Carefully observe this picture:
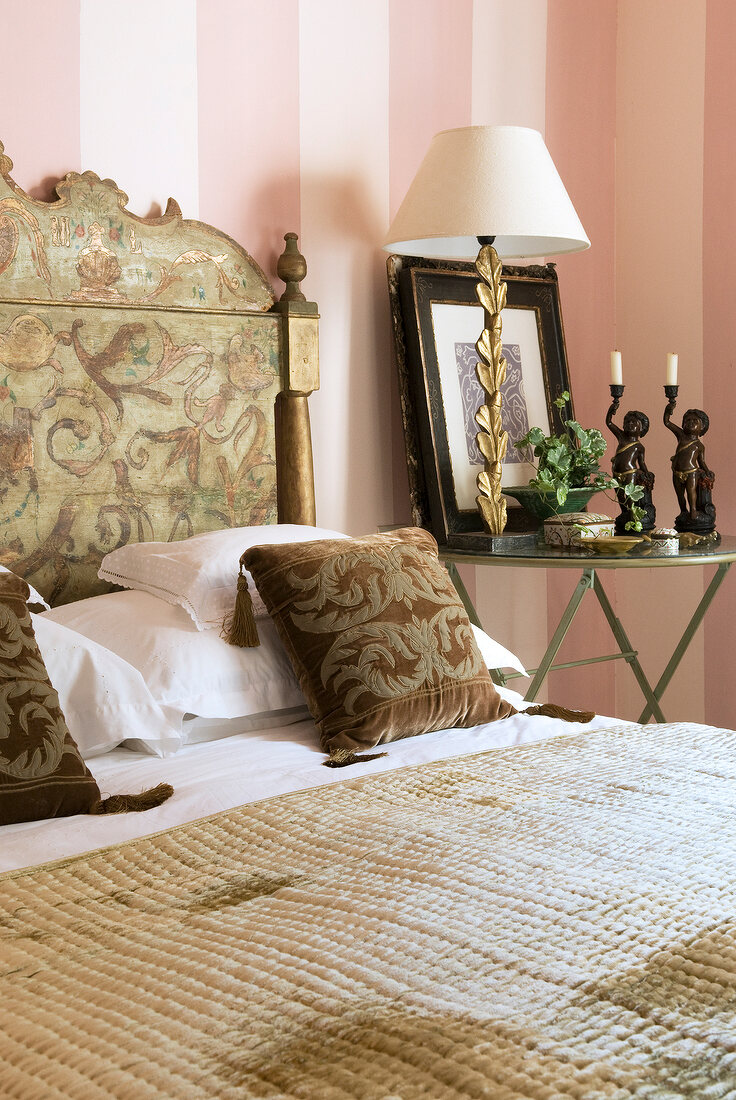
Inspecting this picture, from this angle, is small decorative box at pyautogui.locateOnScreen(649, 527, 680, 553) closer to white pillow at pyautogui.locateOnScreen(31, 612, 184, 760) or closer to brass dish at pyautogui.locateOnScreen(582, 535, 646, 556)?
brass dish at pyautogui.locateOnScreen(582, 535, 646, 556)

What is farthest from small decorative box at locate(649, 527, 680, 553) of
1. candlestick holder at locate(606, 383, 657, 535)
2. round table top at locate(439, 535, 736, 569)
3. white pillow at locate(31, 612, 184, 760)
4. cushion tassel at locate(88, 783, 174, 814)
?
cushion tassel at locate(88, 783, 174, 814)

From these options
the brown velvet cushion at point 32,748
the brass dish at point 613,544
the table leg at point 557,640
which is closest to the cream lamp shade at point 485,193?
the brass dish at point 613,544

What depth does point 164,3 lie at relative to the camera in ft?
7.43

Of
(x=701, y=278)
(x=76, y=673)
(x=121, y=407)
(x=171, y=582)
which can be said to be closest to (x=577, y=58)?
(x=701, y=278)

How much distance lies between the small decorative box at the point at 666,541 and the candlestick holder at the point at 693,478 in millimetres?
243

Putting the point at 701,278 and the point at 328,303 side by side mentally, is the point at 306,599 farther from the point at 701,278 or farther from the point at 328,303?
the point at 701,278

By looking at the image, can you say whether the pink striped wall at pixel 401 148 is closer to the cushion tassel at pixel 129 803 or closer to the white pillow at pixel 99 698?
the white pillow at pixel 99 698

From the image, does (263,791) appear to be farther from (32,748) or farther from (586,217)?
(586,217)

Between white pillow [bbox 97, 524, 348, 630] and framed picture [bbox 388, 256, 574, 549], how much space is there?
60 cm

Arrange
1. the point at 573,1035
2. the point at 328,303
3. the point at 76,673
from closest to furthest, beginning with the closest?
the point at 573,1035, the point at 76,673, the point at 328,303

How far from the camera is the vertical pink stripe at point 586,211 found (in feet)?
10.0

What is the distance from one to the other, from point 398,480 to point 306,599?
3.38 ft

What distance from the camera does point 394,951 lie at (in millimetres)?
895

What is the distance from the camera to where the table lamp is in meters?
2.34
